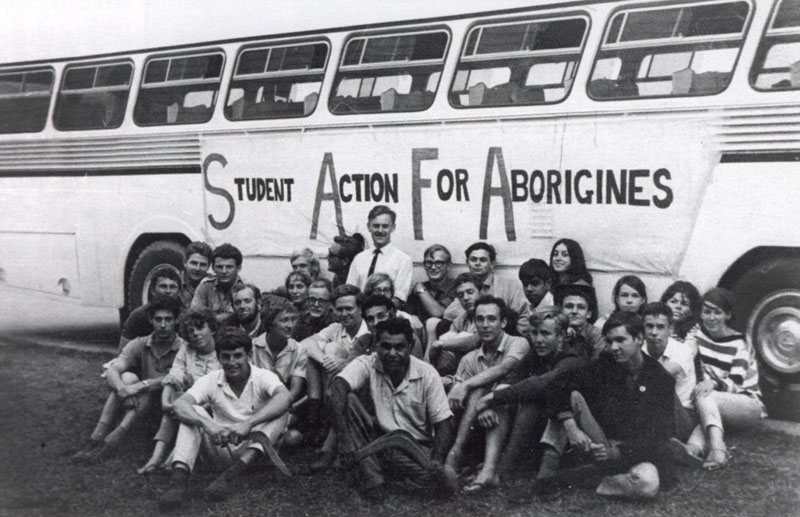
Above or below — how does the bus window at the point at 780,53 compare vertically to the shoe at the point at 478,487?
above

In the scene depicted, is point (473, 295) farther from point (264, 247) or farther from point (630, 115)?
point (264, 247)

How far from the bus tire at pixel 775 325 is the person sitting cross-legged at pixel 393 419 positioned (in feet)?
6.19

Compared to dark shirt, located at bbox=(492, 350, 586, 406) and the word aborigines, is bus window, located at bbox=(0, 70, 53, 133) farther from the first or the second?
dark shirt, located at bbox=(492, 350, 586, 406)

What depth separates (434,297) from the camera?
18.8 ft

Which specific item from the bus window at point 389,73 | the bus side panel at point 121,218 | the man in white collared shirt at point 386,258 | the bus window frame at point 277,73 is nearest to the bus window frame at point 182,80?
the bus window frame at point 277,73

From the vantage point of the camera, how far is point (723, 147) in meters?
4.84

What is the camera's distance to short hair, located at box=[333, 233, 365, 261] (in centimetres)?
623

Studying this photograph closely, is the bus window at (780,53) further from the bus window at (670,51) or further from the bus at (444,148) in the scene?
the bus window at (670,51)

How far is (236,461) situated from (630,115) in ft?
9.85

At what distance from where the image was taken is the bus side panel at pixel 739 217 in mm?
4688

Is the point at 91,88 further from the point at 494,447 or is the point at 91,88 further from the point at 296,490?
the point at 494,447

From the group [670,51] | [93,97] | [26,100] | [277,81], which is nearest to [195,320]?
[277,81]

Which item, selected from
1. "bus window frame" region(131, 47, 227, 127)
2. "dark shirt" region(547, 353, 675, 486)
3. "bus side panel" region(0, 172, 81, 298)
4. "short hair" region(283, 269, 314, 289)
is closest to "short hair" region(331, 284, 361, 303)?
"short hair" region(283, 269, 314, 289)

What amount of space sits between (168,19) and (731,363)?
486 centimetres
